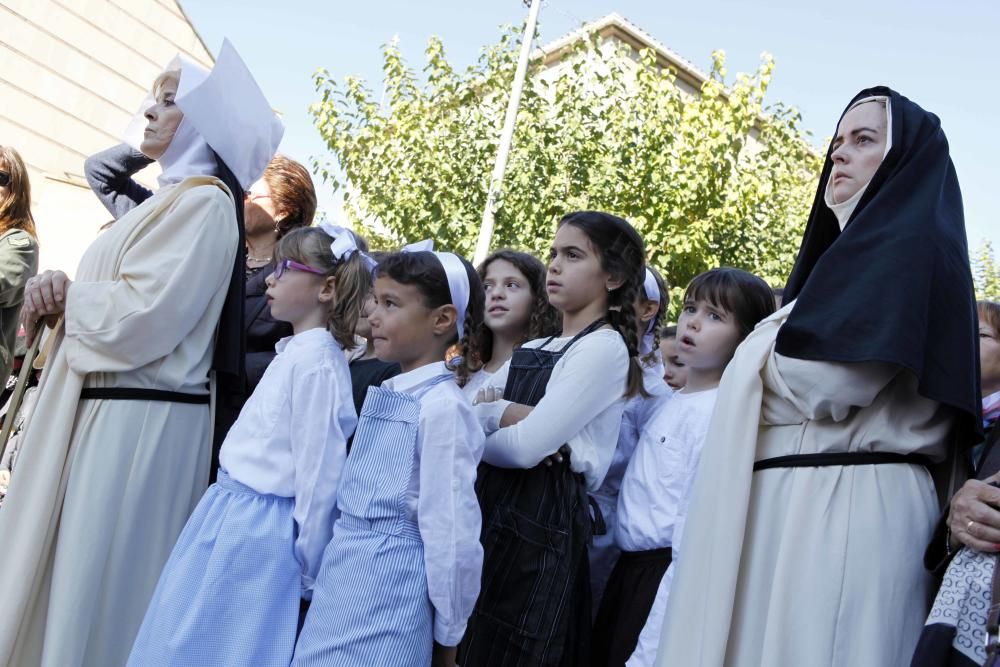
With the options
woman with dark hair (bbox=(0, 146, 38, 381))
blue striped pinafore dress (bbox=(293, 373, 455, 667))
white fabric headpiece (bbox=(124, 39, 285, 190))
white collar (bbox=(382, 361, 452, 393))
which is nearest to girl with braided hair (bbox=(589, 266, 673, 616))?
white collar (bbox=(382, 361, 452, 393))

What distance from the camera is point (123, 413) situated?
347cm

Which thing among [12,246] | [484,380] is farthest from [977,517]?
[12,246]

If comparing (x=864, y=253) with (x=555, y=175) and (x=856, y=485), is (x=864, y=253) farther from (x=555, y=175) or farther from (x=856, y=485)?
(x=555, y=175)

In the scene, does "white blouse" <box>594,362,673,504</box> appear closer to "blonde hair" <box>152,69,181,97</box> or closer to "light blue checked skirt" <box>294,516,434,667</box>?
"light blue checked skirt" <box>294,516,434,667</box>

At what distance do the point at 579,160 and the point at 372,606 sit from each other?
442 inches

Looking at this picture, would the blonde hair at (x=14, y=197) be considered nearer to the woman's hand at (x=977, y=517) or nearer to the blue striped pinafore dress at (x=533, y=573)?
the blue striped pinafore dress at (x=533, y=573)

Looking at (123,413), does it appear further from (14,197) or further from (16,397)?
(14,197)

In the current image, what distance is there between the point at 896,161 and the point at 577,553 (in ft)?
5.28

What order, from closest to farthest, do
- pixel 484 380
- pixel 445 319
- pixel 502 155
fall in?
1. pixel 445 319
2. pixel 484 380
3. pixel 502 155

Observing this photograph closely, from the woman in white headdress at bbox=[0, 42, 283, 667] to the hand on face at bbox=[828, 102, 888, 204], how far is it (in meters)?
2.27

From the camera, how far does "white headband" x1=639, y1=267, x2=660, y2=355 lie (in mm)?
4098

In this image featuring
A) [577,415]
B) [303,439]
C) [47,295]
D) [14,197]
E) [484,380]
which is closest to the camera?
[303,439]

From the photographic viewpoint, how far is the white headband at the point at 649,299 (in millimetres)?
4098

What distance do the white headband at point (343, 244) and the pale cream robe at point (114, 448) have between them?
0.41 m
